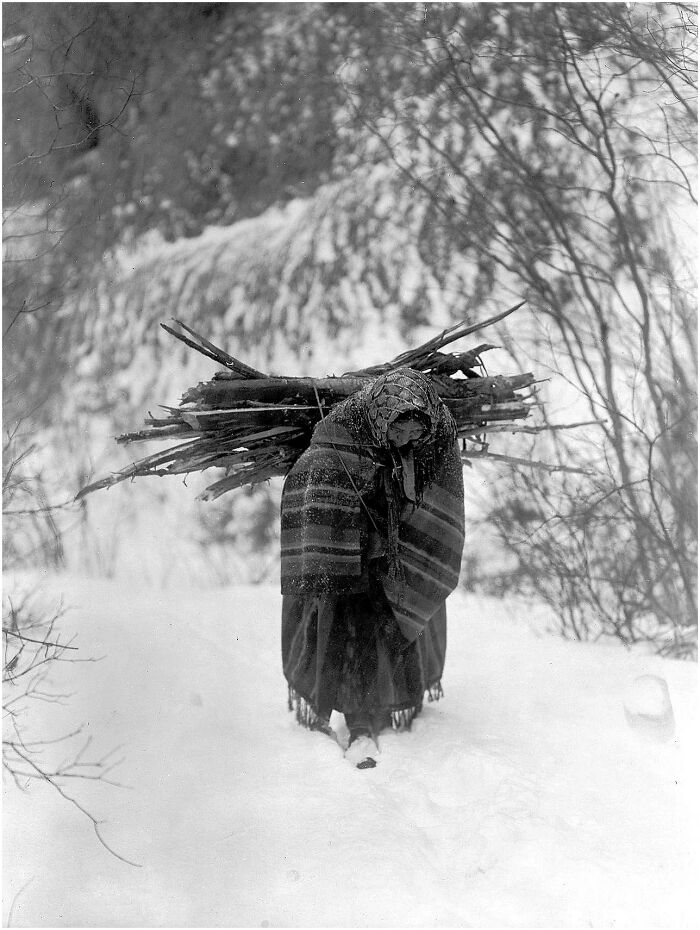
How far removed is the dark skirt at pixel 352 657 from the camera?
299 centimetres

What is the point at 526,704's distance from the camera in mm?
3412

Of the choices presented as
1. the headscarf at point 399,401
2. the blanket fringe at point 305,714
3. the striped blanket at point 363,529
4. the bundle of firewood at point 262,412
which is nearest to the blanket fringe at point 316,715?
the blanket fringe at point 305,714

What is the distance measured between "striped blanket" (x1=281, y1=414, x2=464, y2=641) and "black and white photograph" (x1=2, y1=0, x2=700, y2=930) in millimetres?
12

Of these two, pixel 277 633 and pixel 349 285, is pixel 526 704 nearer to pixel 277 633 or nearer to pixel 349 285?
pixel 277 633

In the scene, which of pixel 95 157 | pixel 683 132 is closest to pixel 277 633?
pixel 95 157

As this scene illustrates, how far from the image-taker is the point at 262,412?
10.2 ft

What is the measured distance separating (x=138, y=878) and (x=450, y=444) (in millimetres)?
1592

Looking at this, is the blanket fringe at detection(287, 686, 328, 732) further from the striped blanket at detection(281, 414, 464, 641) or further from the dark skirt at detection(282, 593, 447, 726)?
the striped blanket at detection(281, 414, 464, 641)

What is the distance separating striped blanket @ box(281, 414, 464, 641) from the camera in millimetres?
2822

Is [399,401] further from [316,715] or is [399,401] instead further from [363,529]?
[316,715]

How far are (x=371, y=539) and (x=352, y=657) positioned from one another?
45 centimetres

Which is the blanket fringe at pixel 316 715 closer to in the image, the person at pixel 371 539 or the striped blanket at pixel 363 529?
the person at pixel 371 539

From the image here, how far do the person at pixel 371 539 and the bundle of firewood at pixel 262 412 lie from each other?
0.19 m

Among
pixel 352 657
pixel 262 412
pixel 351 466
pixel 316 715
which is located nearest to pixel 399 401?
pixel 351 466
